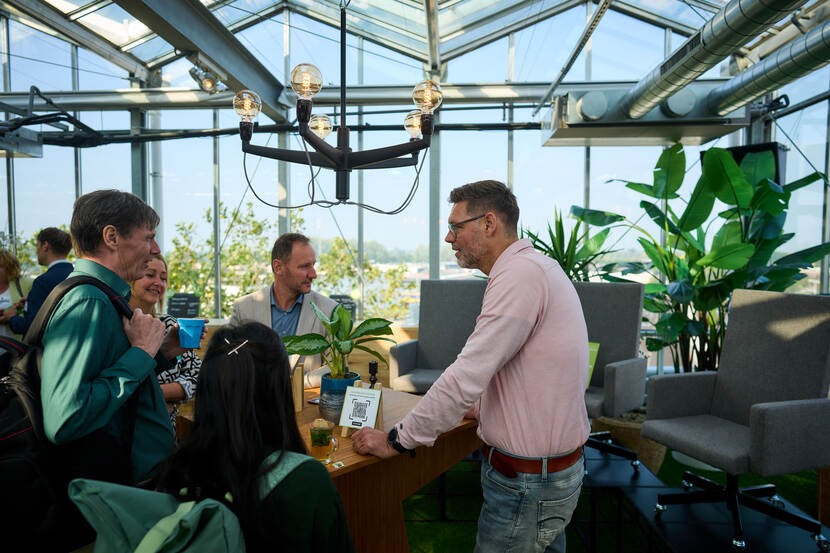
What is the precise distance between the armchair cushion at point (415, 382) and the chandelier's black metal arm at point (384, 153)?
1.71 m

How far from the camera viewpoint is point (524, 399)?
141 cm

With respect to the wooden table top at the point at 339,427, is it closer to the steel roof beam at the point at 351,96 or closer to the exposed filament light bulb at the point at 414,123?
the exposed filament light bulb at the point at 414,123

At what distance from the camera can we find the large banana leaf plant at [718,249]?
3.42m

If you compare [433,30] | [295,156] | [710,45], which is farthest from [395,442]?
[433,30]

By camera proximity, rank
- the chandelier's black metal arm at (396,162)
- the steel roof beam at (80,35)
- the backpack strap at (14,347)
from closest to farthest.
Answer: the backpack strap at (14,347)
the chandelier's black metal arm at (396,162)
the steel roof beam at (80,35)

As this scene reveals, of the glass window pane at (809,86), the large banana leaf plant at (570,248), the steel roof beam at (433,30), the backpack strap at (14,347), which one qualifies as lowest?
the backpack strap at (14,347)

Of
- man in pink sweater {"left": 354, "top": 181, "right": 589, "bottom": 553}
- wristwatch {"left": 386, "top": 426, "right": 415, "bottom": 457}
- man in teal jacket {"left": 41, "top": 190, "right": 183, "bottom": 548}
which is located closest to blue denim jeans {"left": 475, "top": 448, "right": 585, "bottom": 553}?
man in pink sweater {"left": 354, "top": 181, "right": 589, "bottom": 553}

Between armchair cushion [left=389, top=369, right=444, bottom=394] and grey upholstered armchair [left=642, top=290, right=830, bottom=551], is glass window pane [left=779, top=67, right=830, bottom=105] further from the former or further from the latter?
armchair cushion [left=389, top=369, right=444, bottom=394]

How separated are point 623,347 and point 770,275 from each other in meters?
1.20

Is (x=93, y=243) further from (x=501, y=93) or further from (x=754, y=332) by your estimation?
(x=501, y=93)

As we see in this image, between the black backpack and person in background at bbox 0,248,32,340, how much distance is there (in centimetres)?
311

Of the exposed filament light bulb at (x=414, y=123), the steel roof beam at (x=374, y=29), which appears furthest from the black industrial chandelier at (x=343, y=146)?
the steel roof beam at (x=374, y=29)

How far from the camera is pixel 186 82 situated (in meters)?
6.47

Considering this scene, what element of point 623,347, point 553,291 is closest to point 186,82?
point 623,347
